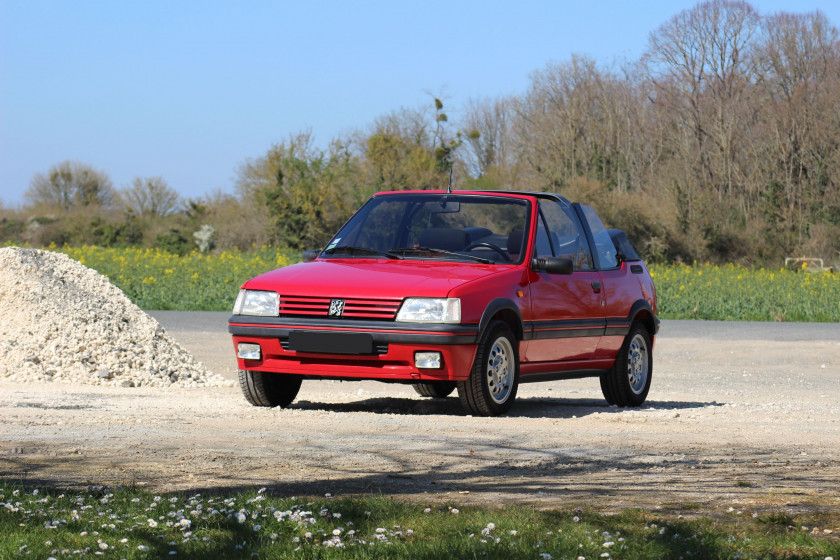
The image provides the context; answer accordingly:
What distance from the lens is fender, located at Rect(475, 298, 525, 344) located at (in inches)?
364

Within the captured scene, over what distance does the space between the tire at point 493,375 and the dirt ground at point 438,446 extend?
18cm

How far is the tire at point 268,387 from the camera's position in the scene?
397 inches

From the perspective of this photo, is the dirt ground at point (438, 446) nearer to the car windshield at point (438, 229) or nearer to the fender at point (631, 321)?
the fender at point (631, 321)

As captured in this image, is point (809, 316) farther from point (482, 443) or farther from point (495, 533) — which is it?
point (495, 533)

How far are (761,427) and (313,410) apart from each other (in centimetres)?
376

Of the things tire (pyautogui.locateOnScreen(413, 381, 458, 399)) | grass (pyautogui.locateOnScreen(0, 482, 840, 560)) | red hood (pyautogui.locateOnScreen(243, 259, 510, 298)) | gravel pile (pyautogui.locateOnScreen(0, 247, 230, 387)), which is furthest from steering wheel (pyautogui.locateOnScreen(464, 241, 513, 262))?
grass (pyautogui.locateOnScreen(0, 482, 840, 560))

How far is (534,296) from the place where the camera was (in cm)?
1016

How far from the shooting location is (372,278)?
30.9 feet

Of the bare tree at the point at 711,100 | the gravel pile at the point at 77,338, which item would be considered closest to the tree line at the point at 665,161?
the bare tree at the point at 711,100

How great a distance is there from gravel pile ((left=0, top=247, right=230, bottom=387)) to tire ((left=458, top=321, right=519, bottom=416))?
195 inches

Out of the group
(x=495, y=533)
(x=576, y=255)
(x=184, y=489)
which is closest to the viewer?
(x=495, y=533)

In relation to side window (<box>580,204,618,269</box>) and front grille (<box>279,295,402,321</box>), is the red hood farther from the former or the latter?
side window (<box>580,204,618,269</box>)

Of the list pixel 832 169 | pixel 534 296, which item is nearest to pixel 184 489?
pixel 534 296

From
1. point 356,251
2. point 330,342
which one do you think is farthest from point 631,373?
point 330,342
